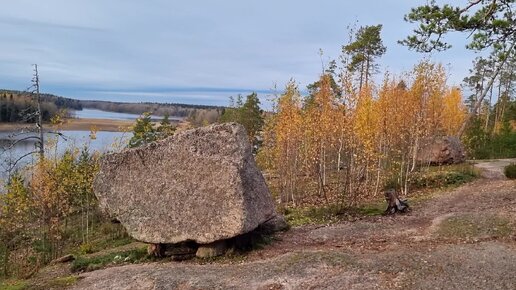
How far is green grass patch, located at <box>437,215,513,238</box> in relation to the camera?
33.6 ft

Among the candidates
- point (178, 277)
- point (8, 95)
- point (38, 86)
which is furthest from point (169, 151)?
point (8, 95)

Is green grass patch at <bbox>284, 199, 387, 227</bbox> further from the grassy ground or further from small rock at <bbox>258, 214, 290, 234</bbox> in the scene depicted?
small rock at <bbox>258, 214, 290, 234</bbox>

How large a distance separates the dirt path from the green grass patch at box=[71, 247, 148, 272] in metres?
0.62

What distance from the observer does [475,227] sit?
10758 millimetres

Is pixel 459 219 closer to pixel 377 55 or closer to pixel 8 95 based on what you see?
pixel 377 55

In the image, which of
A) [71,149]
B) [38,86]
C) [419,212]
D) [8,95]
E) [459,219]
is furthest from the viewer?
[8,95]

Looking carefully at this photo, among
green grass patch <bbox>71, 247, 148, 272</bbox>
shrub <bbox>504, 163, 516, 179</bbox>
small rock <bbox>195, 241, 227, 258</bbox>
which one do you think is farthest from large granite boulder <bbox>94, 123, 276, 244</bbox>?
shrub <bbox>504, 163, 516, 179</bbox>

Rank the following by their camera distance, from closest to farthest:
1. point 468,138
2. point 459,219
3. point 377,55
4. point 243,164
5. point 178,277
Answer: point 178,277 < point 243,164 < point 459,219 < point 468,138 < point 377,55

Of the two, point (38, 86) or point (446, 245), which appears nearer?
point (446, 245)

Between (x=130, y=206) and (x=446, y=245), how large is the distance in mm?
7357

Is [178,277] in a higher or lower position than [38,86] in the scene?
lower

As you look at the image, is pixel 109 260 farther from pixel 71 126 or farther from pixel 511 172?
pixel 71 126

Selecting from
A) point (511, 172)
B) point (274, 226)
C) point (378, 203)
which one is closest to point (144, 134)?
point (378, 203)

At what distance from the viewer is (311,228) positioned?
1291 centimetres
